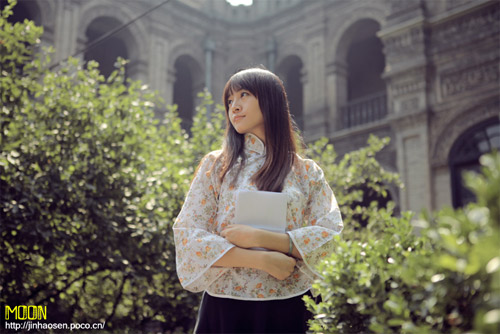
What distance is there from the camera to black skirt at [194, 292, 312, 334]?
1799 millimetres

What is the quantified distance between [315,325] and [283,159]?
68 cm

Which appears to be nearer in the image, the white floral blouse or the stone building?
the white floral blouse

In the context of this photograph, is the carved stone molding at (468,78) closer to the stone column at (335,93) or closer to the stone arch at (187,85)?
the stone column at (335,93)

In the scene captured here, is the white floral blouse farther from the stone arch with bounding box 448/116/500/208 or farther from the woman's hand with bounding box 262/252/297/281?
the stone arch with bounding box 448/116/500/208

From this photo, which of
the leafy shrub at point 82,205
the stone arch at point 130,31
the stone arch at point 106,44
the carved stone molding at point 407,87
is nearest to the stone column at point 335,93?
the carved stone molding at point 407,87

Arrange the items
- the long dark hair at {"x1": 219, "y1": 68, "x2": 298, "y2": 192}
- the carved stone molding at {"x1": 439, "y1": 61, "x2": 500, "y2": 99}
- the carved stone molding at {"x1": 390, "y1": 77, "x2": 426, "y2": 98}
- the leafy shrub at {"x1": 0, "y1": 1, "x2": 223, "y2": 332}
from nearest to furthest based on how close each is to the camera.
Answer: the long dark hair at {"x1": 219, "y1": 68, "x2": 298, "y2": 192} < the leafy shrub at {"x1": 0, "y1": 1, "x2": 223, "y2": 332} < the carved stone molding at {"x1": 439, "y1": 61, "x2": 500, "y2": 99} < the carved stone molding at {"x1": 390, "y1": 77, "x2": 426, "y2": 98}

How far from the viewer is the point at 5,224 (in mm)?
4086

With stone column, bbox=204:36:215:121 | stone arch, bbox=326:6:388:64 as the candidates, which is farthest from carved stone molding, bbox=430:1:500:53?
stone column, bbox=204:36:215:121

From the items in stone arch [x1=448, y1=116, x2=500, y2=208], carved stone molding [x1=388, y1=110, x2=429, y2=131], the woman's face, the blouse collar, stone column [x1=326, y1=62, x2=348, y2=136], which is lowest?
the blouse collar

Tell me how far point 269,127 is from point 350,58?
14805 millimetres

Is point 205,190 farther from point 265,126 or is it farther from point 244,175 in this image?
point 265,126

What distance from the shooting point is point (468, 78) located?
10281mm

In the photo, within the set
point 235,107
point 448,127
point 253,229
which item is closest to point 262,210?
point 253,229

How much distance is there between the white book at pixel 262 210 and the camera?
1.85m
